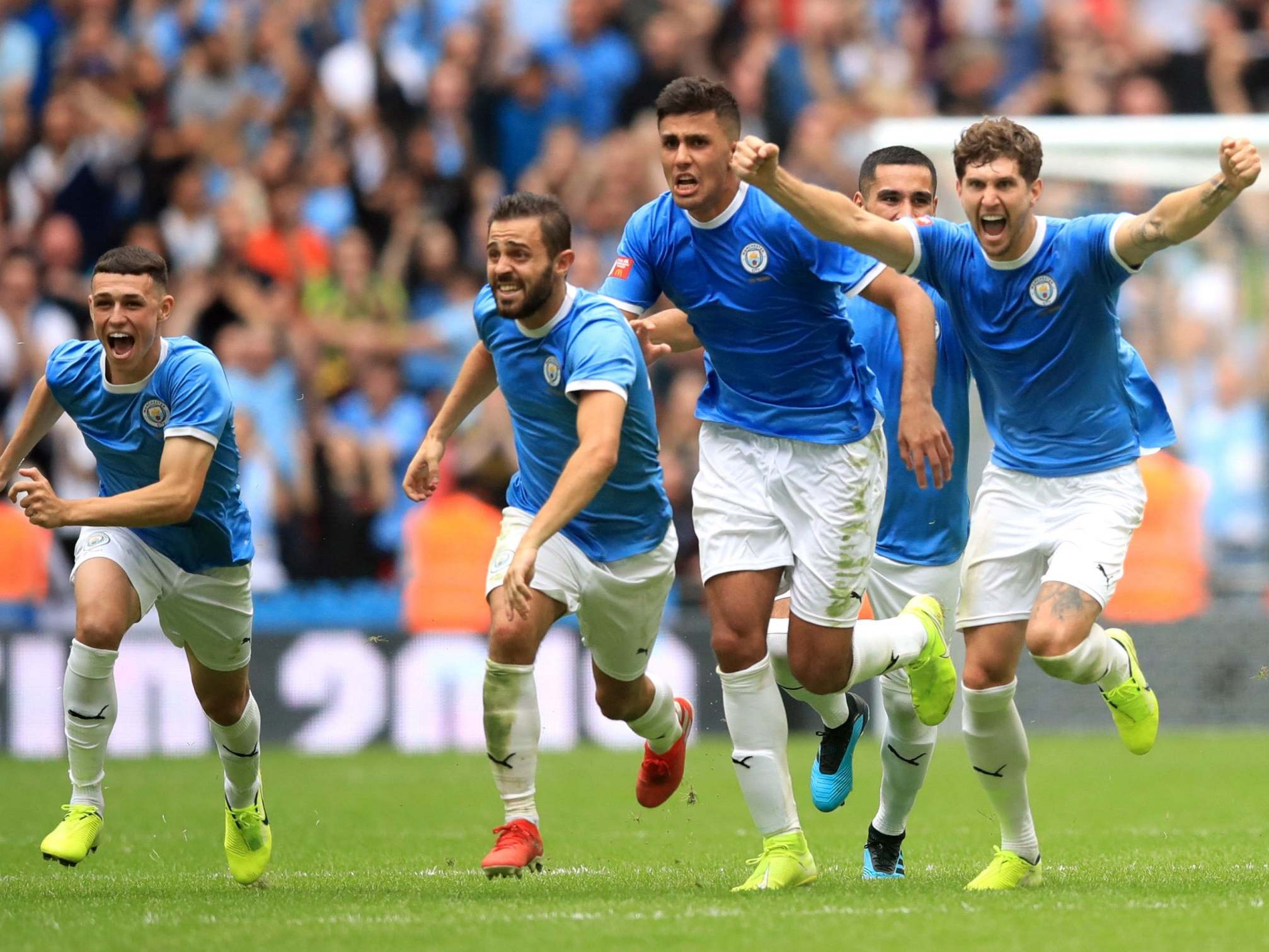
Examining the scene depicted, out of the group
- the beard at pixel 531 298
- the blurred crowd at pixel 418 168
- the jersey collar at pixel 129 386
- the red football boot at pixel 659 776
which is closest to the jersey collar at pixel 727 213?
the beard at pixel 531 298

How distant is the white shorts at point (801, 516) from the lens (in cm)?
→ 739

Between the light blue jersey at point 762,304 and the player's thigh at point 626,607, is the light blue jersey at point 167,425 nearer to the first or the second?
the player's thigh at point 626,607

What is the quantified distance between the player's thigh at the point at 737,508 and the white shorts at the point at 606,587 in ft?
0.85

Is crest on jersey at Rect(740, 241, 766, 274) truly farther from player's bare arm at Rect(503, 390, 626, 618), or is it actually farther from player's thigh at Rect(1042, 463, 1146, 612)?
player's thigh at Rect(1042, 463, 1146, 612)

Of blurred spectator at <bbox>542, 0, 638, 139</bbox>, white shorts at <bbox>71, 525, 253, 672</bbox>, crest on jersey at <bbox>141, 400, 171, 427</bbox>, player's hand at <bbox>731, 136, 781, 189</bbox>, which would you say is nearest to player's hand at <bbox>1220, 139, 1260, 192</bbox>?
player's hand at <bbox>731, 136, 781, 189</bbox>

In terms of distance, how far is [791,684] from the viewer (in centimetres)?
823

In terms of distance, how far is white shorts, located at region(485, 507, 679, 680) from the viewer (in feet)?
24.2

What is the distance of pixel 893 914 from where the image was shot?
248 inches

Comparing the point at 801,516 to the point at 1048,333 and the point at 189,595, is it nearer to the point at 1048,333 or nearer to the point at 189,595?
the point at 1048,333

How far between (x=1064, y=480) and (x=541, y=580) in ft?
6.54

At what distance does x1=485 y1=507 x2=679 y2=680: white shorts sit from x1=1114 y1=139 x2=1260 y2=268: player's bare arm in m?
2.15

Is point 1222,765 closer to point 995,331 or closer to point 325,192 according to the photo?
point 995,331

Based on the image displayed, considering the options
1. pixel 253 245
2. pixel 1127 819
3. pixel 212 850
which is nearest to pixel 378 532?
pixel 253 245

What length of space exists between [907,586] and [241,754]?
2925 mm
